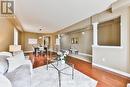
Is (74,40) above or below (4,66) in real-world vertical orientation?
above

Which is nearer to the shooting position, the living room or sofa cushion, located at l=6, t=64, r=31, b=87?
sofa cushion, located at l=6, t=64, r=31, b=87

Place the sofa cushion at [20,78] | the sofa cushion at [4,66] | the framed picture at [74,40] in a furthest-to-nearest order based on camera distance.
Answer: the framed picture at [74,40], the sofa cushion at [4,66], the sofa cushion at [20,78]

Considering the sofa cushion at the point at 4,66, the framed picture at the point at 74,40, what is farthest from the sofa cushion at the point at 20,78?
the framed picture at the point at 74,40

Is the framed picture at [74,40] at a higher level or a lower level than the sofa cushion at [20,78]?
higher

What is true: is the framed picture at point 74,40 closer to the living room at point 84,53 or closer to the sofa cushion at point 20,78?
the living room at point 84,53

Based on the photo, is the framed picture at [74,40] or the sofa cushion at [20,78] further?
the framed picture at [74,40]

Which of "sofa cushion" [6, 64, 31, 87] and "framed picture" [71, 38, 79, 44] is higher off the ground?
"framed picture" [71, 38, 79, 44]

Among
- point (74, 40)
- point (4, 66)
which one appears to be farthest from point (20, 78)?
point (74, 40)

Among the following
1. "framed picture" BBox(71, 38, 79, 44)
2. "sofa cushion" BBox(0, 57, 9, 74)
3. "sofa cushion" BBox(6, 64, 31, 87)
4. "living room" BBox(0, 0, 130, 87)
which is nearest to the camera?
"sofa cushion" BBox(6, 64, 31, 87)

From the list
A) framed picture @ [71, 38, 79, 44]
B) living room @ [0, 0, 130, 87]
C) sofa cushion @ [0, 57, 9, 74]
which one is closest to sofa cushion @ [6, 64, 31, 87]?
living room @ [0, 0, 130, 87]

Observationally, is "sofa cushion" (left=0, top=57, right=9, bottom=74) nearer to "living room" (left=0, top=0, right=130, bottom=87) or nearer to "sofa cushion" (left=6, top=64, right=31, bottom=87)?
"living room" (left=0, top=0, right=130, bottom=87)

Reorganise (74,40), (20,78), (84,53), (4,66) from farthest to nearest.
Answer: (74,40), (84,53), (4,66), (20,78)

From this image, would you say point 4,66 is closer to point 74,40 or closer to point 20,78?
point 20,78

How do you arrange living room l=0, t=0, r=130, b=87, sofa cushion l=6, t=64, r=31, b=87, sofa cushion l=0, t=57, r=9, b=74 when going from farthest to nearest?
1. living room l=0, t=0, r=130, b=87
2. sofa cushion l=0, t=57, r=9, b=74
3. sofa cushion l=6, t=64, r=31, b=87
